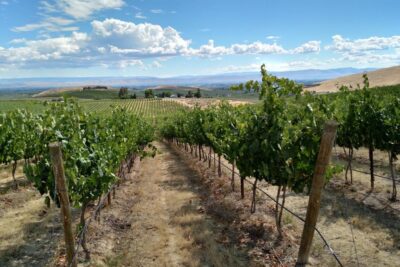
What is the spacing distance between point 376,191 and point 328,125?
9.04m

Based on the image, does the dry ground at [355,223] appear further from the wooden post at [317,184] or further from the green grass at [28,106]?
the green grass at [28,106]

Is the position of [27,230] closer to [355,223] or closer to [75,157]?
[75,157]

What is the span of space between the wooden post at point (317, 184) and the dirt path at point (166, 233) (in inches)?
88.0

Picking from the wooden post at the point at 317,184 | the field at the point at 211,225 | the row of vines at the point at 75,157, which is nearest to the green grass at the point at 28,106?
the field at the point at 211,225

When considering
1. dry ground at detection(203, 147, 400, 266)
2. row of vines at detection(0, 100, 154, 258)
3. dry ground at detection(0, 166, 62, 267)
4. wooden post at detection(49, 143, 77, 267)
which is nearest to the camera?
wooden post at detection(49, 143, 77, 267)

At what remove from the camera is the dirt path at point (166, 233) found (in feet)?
28.6

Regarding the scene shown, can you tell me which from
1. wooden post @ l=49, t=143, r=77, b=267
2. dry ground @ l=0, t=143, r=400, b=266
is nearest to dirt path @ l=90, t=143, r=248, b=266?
dry ground @ l=0, t=143, r=400, b=266

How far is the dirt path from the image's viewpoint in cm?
871

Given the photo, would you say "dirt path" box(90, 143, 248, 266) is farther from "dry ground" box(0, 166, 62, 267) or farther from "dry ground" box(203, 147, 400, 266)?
"dry ground" box(203, 147, 400, 266)

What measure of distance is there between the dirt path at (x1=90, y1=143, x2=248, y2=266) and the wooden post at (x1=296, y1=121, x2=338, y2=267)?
223 cm

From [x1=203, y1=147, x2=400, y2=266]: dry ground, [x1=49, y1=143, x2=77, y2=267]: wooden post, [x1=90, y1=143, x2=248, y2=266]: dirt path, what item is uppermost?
[x1=49, y1=143, x2=77, y2=267]: wooden post

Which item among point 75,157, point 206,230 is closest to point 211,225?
point 206,230

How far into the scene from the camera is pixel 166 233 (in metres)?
10.6

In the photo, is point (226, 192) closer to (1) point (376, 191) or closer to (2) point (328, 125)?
(1) point (376, 191)
